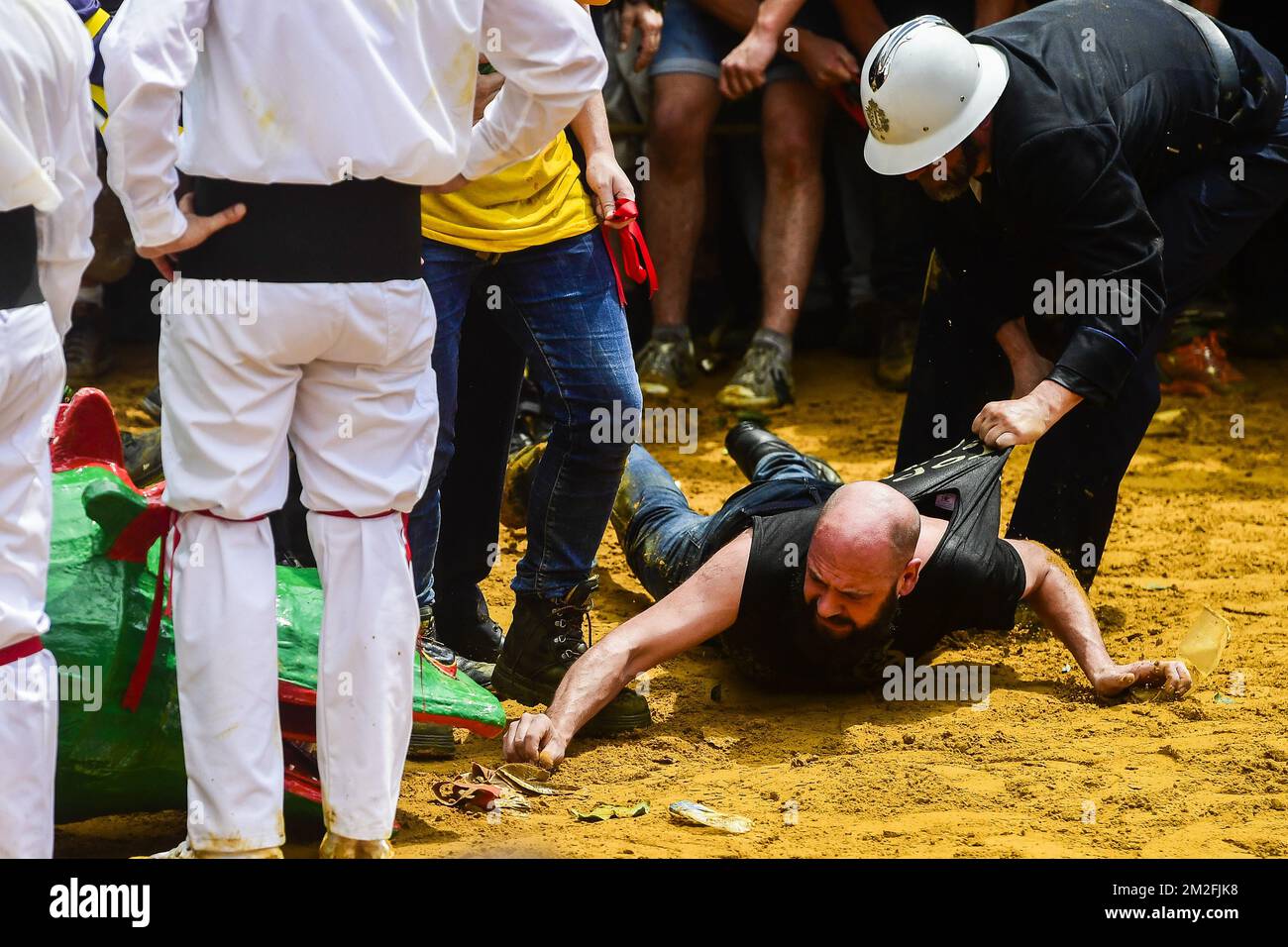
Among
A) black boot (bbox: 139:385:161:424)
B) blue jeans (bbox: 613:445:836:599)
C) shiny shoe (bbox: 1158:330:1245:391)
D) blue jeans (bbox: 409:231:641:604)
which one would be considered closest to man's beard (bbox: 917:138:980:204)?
blue jeans (bbox: 613:445:836:599)

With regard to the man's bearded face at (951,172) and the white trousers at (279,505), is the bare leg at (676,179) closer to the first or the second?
the man's bearded face at (951,172)

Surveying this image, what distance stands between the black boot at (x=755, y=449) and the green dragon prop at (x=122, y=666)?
6.90 feet

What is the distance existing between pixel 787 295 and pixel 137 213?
4483mm

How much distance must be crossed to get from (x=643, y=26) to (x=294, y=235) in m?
4.04

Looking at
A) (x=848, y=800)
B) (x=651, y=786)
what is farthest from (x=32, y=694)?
(x=848, y=800)

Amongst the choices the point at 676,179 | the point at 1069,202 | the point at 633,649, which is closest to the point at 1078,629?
the point at 1069,202

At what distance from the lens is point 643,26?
6488mm

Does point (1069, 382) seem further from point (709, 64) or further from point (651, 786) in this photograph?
point (709, 64)

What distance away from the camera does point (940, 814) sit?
336 cm

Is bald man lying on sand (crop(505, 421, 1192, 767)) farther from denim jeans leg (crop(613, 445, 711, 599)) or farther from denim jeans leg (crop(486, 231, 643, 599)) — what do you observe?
denim jeans leg (crop(486, 231, 643, 599))

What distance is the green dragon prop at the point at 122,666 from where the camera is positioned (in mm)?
3020
